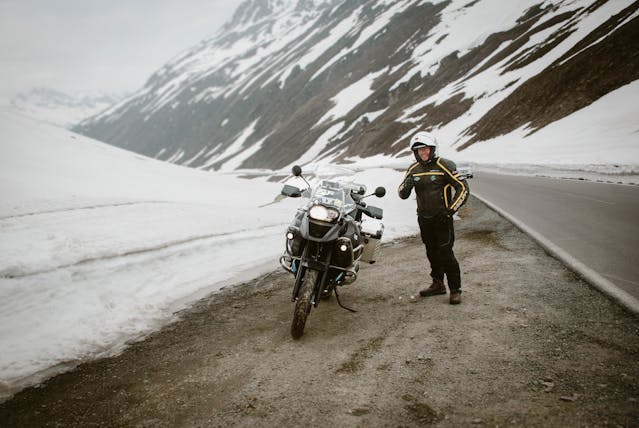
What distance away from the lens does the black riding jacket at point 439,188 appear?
19.0 ft

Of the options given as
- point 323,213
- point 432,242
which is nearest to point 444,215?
point 432,242

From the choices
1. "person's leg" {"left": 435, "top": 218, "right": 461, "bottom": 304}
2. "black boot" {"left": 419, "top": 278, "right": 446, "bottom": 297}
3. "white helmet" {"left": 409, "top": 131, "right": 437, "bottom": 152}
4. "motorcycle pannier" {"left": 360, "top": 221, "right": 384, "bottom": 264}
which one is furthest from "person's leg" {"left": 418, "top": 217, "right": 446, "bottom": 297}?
"white helmet" {"left": 409, "top": 131, "right": 437, "bottom": 152}

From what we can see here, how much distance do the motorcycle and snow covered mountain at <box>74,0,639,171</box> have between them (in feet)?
82.8

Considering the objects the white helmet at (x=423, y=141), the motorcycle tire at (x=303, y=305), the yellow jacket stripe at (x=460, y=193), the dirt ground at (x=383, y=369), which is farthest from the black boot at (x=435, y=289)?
the white helmet at (x=423, y=141)

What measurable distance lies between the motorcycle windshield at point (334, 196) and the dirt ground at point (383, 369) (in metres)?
1.51

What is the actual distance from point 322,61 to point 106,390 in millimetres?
143002

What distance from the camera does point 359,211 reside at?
671cm

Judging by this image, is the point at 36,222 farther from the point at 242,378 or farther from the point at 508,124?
the point at 508,124

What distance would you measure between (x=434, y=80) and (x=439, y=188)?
2853 inches

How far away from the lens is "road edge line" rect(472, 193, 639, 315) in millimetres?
4785

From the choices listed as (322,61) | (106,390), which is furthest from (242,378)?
(322,61)

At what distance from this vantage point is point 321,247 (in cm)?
550

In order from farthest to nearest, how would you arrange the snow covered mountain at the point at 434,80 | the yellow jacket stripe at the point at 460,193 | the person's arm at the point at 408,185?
1. the snow covered mountain at the point at 434,80
2. the person's arm at the point at 408,185
3. the yellow jacket stripe at the point at 460,193

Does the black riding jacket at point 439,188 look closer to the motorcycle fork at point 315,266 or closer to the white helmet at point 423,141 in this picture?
the white helmet at point 423,141
